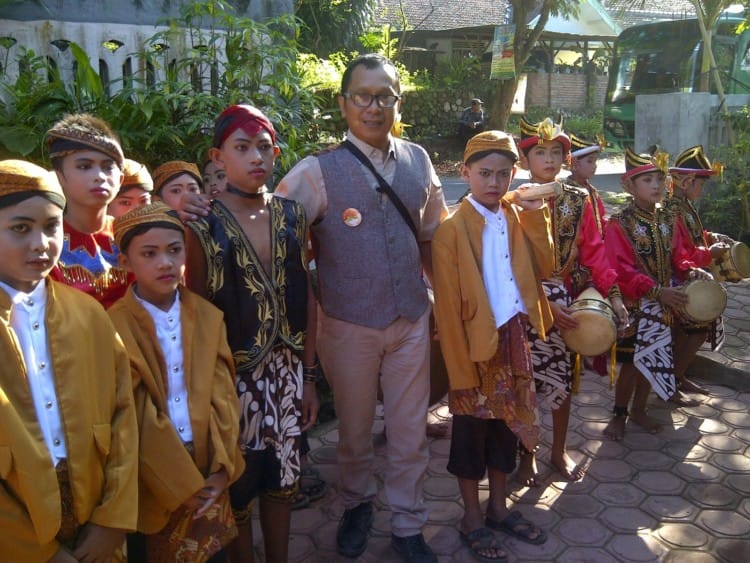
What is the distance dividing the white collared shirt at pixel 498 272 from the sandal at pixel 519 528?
3.14ft

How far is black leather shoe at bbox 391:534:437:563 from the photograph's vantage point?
2.90 m

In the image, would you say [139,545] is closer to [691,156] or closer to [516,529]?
[516,529]

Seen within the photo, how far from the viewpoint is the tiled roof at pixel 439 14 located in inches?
929

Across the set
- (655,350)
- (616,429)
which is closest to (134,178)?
(655,350)

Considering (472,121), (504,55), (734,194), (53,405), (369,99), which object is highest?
(504,55)

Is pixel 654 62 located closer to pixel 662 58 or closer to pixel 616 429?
pixel 662 58

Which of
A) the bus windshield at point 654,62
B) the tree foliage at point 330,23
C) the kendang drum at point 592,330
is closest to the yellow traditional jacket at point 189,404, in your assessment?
the kendang drum at point 592,330

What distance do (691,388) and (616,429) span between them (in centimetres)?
98

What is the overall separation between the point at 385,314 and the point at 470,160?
0.75 m

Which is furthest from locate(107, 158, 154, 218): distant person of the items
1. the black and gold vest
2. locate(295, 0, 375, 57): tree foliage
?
locate(295, 0, 375, 57): tree foliage

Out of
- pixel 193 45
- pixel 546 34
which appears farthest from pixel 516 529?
pixel 546 34

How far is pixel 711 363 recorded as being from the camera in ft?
16.0

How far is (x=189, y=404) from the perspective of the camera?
2.23 metres

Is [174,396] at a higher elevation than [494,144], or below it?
below
